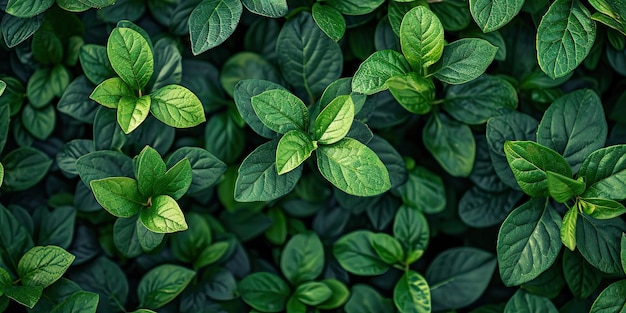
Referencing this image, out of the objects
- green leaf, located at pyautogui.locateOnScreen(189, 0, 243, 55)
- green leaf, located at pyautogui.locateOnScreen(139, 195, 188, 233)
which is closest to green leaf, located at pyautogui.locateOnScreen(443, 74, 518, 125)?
green leaf, located at pyautogui.locateOnScreen(189, 0, 243, 55)

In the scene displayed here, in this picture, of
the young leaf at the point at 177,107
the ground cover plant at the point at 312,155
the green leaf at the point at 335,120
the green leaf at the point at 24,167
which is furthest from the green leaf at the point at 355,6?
the green leaf at the point at 24,167

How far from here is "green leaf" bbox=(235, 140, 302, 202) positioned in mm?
1165

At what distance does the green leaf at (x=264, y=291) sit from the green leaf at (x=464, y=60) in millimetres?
543

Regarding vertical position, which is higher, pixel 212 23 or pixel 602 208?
pixel 212 23

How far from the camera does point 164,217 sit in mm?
1161

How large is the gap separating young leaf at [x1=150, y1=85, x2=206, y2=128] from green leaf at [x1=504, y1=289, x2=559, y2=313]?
0.71 meters

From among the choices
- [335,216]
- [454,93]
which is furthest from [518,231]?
[335,216]

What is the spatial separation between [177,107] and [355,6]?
1.32 ft

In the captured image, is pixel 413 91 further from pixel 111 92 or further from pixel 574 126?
pixel 111 92

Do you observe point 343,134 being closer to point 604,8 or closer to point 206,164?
point 206,164

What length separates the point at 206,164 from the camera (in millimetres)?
1246

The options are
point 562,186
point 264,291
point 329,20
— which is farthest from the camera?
point 264,291

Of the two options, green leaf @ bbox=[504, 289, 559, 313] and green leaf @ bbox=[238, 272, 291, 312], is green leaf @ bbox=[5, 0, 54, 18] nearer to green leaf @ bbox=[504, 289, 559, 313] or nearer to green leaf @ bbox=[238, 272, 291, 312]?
green leaf @ bbox=[238, 272, 291, 312]

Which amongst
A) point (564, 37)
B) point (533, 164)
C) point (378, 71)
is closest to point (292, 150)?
point (378, 71)
